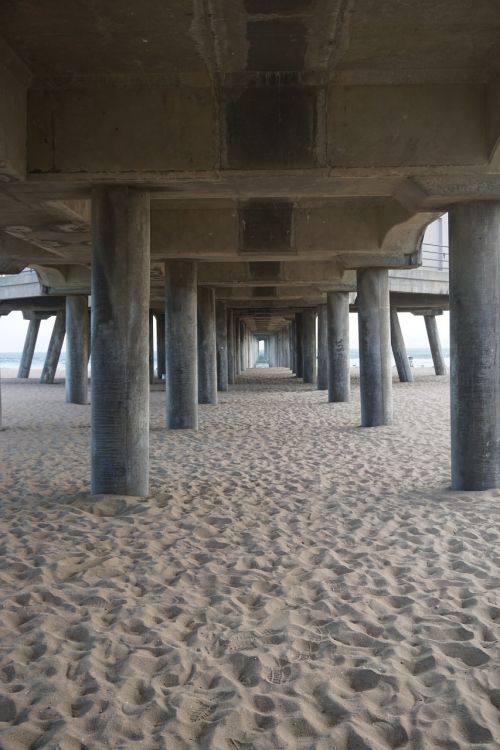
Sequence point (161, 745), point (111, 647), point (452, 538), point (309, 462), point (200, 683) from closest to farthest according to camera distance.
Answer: point (161, 745) < point (200, 683) < point (111, 647) < point (452, 538) < point (309, 462)

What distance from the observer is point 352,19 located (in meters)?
5.73

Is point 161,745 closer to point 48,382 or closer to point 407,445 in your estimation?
point 407,445

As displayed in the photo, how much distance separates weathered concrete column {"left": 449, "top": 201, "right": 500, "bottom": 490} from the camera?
795 cm

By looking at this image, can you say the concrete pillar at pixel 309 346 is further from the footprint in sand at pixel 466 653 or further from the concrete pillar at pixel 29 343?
the footprint in sand at pixel 466 653

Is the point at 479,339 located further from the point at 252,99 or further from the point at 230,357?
the point at 230,357

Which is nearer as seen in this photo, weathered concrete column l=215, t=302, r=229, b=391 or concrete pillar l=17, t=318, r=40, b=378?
weathered concrete column l=215, t=302, r=229, b=391

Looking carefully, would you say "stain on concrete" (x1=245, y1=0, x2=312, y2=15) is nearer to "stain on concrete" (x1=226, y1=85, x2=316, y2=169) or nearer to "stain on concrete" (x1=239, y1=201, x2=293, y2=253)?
"stain on concrete" (x1=226, y1=85, x2=316, y2=169)

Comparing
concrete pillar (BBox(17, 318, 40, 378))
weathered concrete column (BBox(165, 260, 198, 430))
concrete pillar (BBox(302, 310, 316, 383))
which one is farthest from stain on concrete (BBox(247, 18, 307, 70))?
concrete pillar (BBox(17, 318, 40, 378))

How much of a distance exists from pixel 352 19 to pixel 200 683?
16.9ft

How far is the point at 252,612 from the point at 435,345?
112ft

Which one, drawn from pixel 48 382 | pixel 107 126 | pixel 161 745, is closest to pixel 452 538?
pixel 161 745

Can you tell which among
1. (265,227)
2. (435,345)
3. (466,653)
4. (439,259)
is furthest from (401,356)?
(466,653)

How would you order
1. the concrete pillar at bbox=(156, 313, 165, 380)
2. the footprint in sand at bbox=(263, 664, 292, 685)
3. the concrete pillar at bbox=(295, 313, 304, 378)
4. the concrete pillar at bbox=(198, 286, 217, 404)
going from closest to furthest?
1. the footprint in sand at bbox=(263, 664, 292, 685)
2. the concrete pillar at bbox=(198, 286, 217, 404)
3. the concrete pillar at bbox=(295, 313, 304, 378)
4. the concrete pillar at bbox=(156, 313, 165, 380)

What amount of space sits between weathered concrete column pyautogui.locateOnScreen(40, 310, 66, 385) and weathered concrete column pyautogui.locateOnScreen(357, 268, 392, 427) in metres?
21.0
